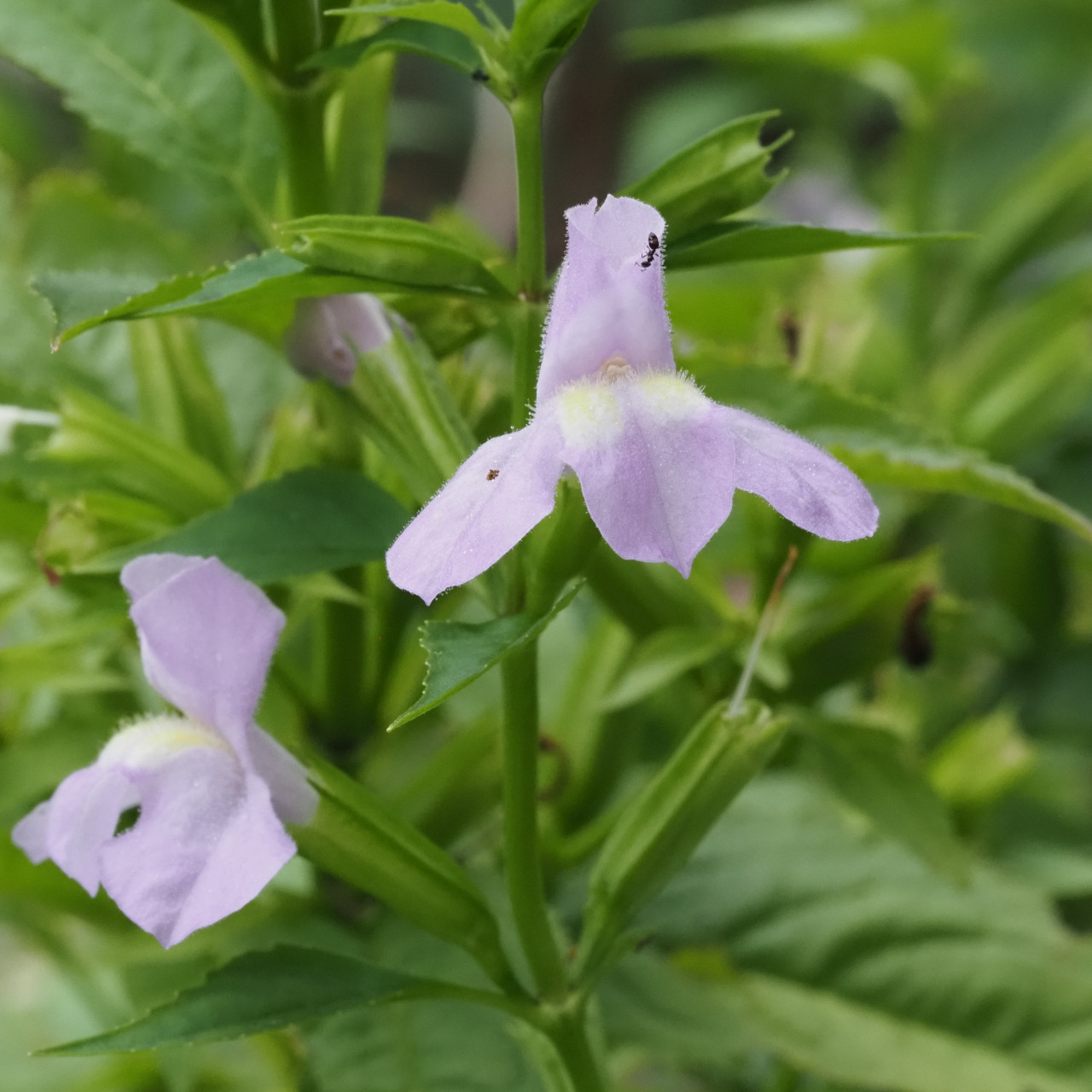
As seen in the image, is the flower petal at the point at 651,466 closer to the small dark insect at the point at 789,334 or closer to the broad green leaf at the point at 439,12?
the broad green leaf at the point at 439,12

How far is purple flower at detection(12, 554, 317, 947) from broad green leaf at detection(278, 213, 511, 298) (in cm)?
8

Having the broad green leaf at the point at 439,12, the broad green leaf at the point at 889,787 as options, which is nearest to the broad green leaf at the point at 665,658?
the broad green leaf at the point at 889,787

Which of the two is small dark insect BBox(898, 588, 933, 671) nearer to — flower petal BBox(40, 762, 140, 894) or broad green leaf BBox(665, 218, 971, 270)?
broad green leaf BBox(665, 218, 971, 270)

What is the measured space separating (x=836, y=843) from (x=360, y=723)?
0.82 ft

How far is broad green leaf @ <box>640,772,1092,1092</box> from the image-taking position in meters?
0.53

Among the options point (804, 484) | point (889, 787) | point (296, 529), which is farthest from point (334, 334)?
point (889, 787)

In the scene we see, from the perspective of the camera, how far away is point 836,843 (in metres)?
0.62

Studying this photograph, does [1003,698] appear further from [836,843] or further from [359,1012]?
[359,1012]

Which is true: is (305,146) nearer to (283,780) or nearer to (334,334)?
(334,334)

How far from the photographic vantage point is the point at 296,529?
36cm

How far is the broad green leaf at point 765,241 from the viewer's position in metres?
0.33

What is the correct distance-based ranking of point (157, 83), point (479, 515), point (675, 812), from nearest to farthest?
1. point (479, 515)
2. point (675, 812)
3. point (157, 83)

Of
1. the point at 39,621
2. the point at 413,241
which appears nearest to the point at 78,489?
the point at 39,621

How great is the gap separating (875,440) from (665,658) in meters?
0.12
